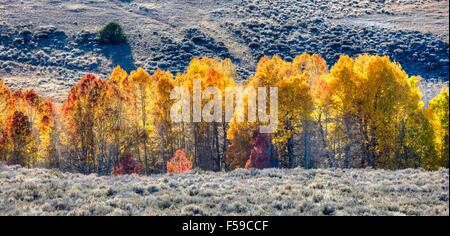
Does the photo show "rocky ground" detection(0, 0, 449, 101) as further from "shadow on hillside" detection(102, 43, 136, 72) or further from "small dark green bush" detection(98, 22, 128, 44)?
"small dark green bush" detection(98, 22, 128, 44)

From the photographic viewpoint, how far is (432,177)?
65.9 ft

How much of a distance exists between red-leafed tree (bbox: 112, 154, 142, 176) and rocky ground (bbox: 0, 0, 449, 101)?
27.5 metres

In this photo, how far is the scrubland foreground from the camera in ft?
47.7

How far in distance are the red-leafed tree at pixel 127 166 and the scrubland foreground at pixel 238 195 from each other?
20.7m

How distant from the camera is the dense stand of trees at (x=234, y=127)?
3697cm

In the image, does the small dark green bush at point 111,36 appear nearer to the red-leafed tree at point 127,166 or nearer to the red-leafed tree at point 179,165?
the red-leafed tree at point 127,166

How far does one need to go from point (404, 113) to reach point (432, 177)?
19343 mm

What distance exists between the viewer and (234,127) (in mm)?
41344

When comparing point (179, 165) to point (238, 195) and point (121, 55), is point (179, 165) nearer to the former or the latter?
point (238, 195)
